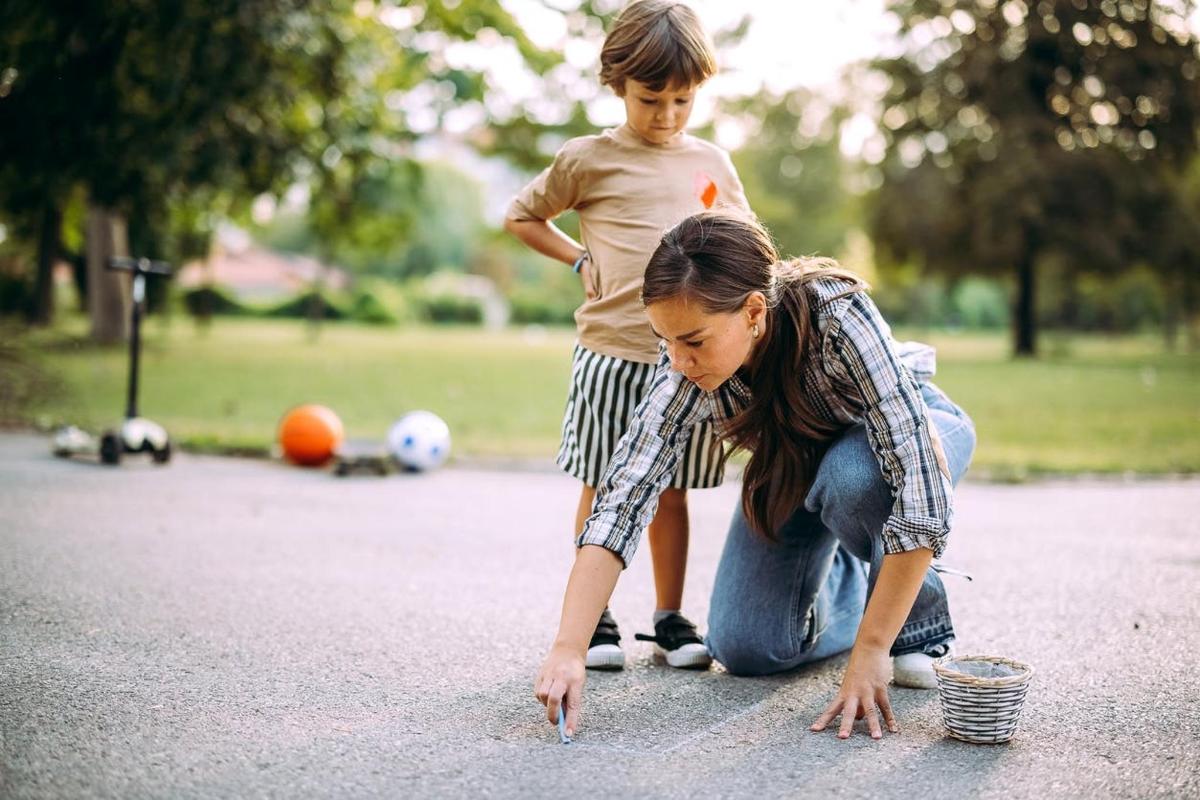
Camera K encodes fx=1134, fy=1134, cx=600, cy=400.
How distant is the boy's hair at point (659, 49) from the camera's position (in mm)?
3000

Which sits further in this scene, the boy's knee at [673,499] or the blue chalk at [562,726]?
the boy's knee at [673,499]

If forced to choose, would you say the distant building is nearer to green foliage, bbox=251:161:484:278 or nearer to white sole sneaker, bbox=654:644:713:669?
green foliage, bbox=251:161:484:278

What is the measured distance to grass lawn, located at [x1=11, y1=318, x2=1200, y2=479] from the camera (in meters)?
7.97

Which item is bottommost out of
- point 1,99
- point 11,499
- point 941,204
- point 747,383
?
point 11,499

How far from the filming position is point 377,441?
783 cm

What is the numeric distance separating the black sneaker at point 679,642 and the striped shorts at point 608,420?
0.39 m

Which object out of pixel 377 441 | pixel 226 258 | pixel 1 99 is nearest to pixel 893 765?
pixel 377 441

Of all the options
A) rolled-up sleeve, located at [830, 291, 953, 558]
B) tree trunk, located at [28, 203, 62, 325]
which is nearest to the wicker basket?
rolled-up sleeve, located at [830, 291, 953, 558]

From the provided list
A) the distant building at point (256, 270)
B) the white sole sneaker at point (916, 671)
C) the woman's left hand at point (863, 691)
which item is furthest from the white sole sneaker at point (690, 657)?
the distant building at point (256, 270)

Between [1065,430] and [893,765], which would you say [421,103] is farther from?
[893,765]

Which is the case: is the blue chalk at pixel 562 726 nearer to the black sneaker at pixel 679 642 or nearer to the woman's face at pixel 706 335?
the black sneaker at pixel 679 642

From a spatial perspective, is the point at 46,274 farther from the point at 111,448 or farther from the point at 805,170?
the point at 805,170

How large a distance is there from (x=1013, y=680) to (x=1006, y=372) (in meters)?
17.3

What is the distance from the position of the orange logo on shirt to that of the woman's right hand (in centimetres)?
148
